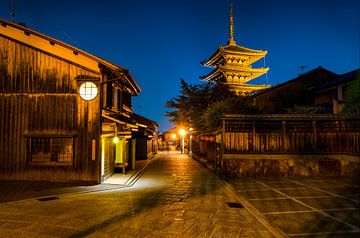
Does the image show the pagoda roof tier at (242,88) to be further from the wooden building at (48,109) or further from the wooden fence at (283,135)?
the wooden building at (48,109)

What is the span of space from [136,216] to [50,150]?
844cm

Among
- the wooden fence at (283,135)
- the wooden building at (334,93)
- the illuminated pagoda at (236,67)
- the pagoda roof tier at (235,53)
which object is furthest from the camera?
the illuminated pagoda at (236,67)

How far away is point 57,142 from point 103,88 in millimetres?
3879

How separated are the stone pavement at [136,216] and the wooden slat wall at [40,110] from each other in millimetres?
3244

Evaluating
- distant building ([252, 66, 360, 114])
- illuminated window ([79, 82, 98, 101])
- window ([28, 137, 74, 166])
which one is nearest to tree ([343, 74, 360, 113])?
distant building ([252, 66, 360, 114])

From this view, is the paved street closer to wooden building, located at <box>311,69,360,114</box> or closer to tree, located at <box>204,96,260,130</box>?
tree, located at <box>204,96,260,130</box>

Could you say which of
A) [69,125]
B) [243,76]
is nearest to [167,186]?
[69,125]

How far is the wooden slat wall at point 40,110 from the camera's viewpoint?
14.0 metres

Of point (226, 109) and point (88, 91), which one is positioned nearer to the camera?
point (88, 91)

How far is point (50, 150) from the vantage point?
46.6 ft

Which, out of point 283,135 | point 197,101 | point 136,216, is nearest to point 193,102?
point 197,101

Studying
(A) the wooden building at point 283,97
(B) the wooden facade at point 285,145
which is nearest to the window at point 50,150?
(B) the wooden facade at point 285,145

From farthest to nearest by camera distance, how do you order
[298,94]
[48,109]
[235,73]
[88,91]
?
1. [235,73]
2. [298,94]
3. [48,109]
4. [88,91]

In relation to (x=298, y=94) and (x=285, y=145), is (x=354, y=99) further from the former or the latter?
(x=298, y=94)
